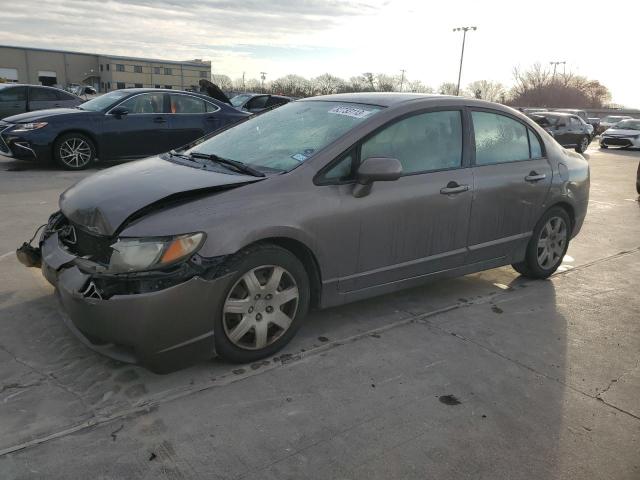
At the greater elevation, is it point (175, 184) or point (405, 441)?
point (175, 184)

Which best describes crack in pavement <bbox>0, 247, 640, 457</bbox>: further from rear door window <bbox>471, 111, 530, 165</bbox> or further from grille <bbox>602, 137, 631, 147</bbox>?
grille <bbox>602, 137, 631, 147</bbox>

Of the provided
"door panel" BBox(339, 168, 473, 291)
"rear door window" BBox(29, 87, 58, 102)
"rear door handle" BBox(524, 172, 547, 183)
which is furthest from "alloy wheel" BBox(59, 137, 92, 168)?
"rear door handle" BBox(524, 172, 547, 183)

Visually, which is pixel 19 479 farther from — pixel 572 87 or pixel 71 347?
pixel 572 87

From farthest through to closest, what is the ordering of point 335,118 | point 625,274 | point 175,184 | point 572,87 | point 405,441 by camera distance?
point 572,87
point 625,274
point 335,118
point 175,184
point 405,441

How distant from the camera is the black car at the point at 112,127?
361 inches

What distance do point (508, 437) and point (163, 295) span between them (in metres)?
1.85

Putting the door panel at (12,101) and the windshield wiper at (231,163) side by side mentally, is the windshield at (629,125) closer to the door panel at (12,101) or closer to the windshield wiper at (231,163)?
the door panel at (12,101)

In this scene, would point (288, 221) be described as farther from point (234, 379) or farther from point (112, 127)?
point (112, 127)

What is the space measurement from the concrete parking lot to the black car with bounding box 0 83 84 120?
988 centimetres

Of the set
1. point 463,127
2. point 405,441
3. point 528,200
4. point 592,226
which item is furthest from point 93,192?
point 592,226

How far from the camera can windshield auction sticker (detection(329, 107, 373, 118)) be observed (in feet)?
12.4

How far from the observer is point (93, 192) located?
10.8 ft

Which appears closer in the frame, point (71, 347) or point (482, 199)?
point (71, 347)

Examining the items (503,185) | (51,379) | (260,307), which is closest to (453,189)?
(503,185)
